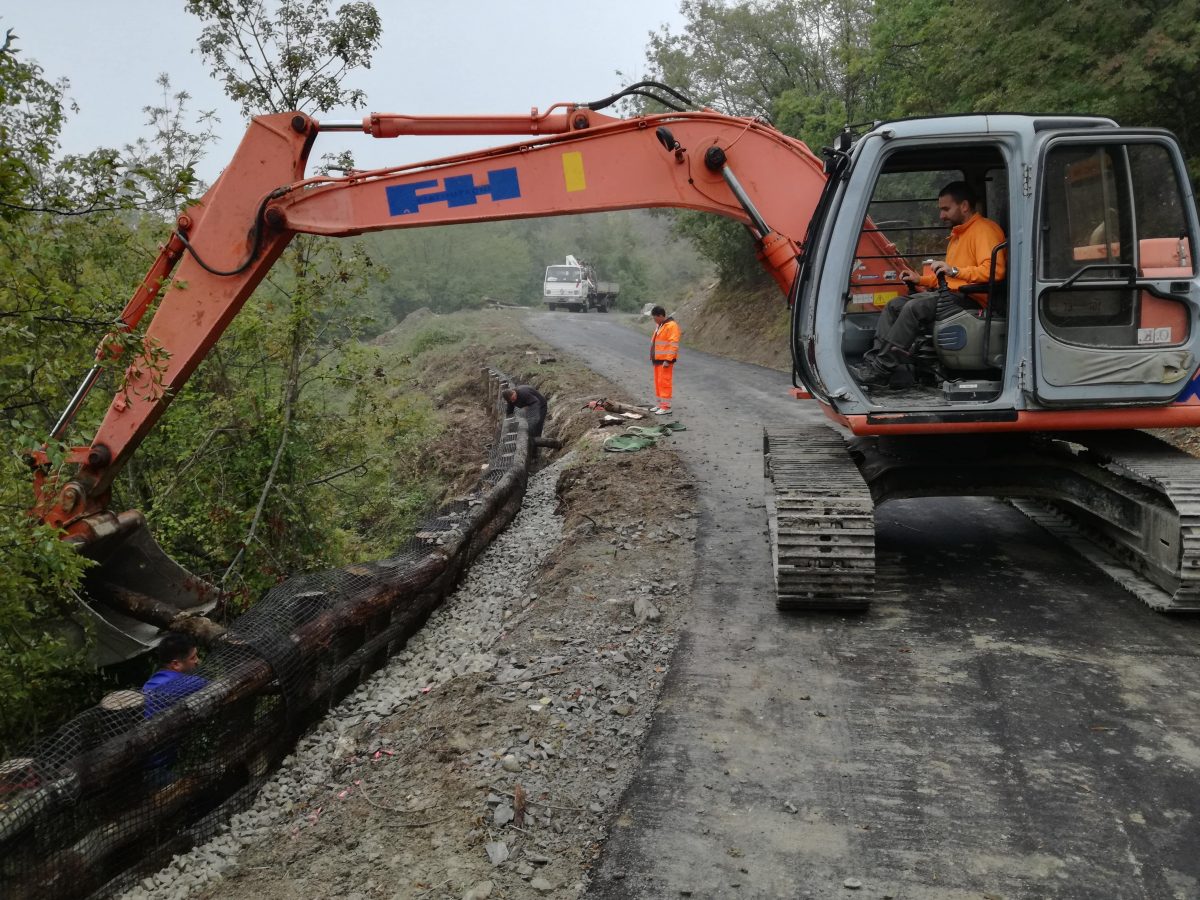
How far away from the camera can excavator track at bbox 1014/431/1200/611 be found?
5039 millimetres

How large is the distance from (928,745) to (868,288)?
321cm

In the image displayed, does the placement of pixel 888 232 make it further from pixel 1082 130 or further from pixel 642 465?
pixel 642 465

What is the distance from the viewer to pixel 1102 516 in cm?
590

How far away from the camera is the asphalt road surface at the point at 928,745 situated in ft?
10.9

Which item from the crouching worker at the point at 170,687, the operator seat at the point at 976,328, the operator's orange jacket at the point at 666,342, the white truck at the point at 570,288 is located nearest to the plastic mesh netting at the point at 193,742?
the crouching worker at the point at 170,687

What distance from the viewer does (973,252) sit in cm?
579

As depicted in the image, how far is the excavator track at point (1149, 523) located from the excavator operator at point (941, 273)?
4.42 feet

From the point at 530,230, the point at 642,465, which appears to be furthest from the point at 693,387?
the point at 530,230

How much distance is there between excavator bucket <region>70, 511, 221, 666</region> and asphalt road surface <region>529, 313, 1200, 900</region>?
400cm

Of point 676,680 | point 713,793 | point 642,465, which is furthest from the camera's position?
point 642,465

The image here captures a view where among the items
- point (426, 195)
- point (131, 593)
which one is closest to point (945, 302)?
point (426, 195)

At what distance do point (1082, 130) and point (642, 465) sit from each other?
5220 millimetres

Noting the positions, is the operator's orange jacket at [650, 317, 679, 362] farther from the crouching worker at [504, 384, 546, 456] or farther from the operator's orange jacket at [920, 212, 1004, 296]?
the operator's orange jacket at [920, 212, 1004, 296]

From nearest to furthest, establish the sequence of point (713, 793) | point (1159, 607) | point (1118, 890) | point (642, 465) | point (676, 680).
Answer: point (1118, 890), point (713, 793), point (676, 680), point (1159, 607), point (642, 465)
